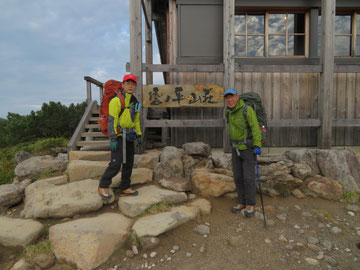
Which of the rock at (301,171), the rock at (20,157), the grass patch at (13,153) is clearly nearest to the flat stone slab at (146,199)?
the rock at (301,171)

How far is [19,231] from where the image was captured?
3260mm

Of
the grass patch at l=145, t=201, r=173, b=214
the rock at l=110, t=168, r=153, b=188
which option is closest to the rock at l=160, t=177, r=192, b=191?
the rock at l=110, t=168, r=153, b=188

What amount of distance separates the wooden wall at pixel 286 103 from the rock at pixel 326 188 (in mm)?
1817

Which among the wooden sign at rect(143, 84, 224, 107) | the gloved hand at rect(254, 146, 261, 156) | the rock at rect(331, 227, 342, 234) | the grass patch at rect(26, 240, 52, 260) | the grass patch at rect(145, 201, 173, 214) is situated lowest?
the rock at rect(331, 227, 342, 234)

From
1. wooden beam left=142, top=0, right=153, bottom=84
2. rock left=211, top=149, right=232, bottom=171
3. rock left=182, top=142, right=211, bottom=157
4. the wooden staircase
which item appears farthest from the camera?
wooden beam left=142, top=0, right=153, bottom=84

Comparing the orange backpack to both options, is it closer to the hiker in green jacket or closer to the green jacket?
the hiker in green jacket

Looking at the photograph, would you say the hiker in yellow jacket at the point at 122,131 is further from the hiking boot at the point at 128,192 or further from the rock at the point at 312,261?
the rock at the point at 312,261

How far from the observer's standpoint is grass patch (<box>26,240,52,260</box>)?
2.94m

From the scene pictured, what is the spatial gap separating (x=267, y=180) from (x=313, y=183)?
1.01m

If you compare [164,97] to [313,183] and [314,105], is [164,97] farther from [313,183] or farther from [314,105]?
→ [314,105]

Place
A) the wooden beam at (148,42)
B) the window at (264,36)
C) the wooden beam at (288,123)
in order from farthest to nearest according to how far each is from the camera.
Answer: the wooden beam at (148,42) < the window at (264,36) < the wooden beam at (288,123)

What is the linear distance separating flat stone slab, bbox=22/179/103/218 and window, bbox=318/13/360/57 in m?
8.21

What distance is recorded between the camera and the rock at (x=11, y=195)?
4179 millimetres

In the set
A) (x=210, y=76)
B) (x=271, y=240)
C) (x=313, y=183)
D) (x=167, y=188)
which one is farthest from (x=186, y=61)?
(x=271, y=240)
